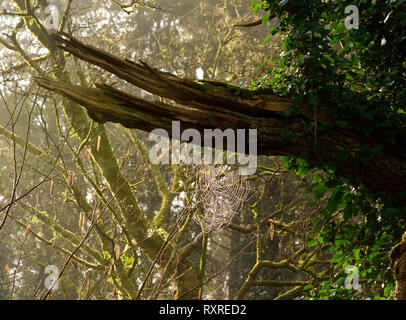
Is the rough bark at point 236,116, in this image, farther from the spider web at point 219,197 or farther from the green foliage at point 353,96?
the spider web at point 219,197

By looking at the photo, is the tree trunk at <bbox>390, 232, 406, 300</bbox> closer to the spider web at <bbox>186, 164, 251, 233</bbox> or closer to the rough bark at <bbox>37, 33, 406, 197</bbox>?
the rough bark at <bbox>37, 33, 406, 197</bbox>

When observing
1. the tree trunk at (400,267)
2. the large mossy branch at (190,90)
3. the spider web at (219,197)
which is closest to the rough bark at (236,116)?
the large mossy branch at (190,90)

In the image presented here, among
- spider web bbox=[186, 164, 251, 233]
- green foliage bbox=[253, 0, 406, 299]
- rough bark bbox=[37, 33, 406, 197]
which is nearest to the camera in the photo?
rough bark bbox=[37, 33, 406, 197]

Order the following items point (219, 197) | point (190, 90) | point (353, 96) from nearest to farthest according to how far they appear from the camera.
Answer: point (190, 90)
point (353, 96)
point (219, 197)

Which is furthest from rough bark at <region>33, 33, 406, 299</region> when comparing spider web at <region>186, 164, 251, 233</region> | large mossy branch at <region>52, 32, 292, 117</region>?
spider web at <region>186, 164, 251, 233</region>

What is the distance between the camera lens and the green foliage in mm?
2887

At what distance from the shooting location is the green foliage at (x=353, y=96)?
9.47 ft

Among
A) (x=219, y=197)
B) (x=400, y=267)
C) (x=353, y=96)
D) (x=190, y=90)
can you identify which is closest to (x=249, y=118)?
(x=190, y=90)

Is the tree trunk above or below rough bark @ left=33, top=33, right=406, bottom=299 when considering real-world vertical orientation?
below

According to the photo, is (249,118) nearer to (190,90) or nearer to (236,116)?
(236,116)

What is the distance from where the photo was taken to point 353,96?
2.96 meters

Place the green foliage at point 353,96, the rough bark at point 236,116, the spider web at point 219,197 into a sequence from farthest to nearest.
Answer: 1. the spider web at point 219,197
2. the green foliage at point 353,96
3. the rough bark at point 236,116
